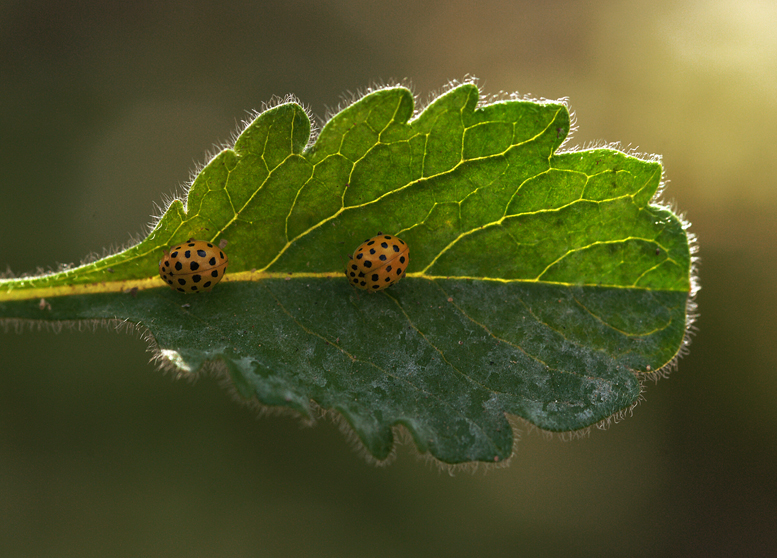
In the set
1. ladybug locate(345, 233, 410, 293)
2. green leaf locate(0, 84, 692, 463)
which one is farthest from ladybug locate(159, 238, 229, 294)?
ladybug locate(345, 233, 410, 293)

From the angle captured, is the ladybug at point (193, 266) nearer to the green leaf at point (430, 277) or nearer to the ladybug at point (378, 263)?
the green leaf at point (430, 277)

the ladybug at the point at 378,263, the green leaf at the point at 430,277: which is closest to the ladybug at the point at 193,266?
the green leaf at the point at 430,277

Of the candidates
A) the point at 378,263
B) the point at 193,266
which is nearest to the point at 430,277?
the point at 378,263

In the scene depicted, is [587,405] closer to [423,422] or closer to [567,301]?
[567,301]
